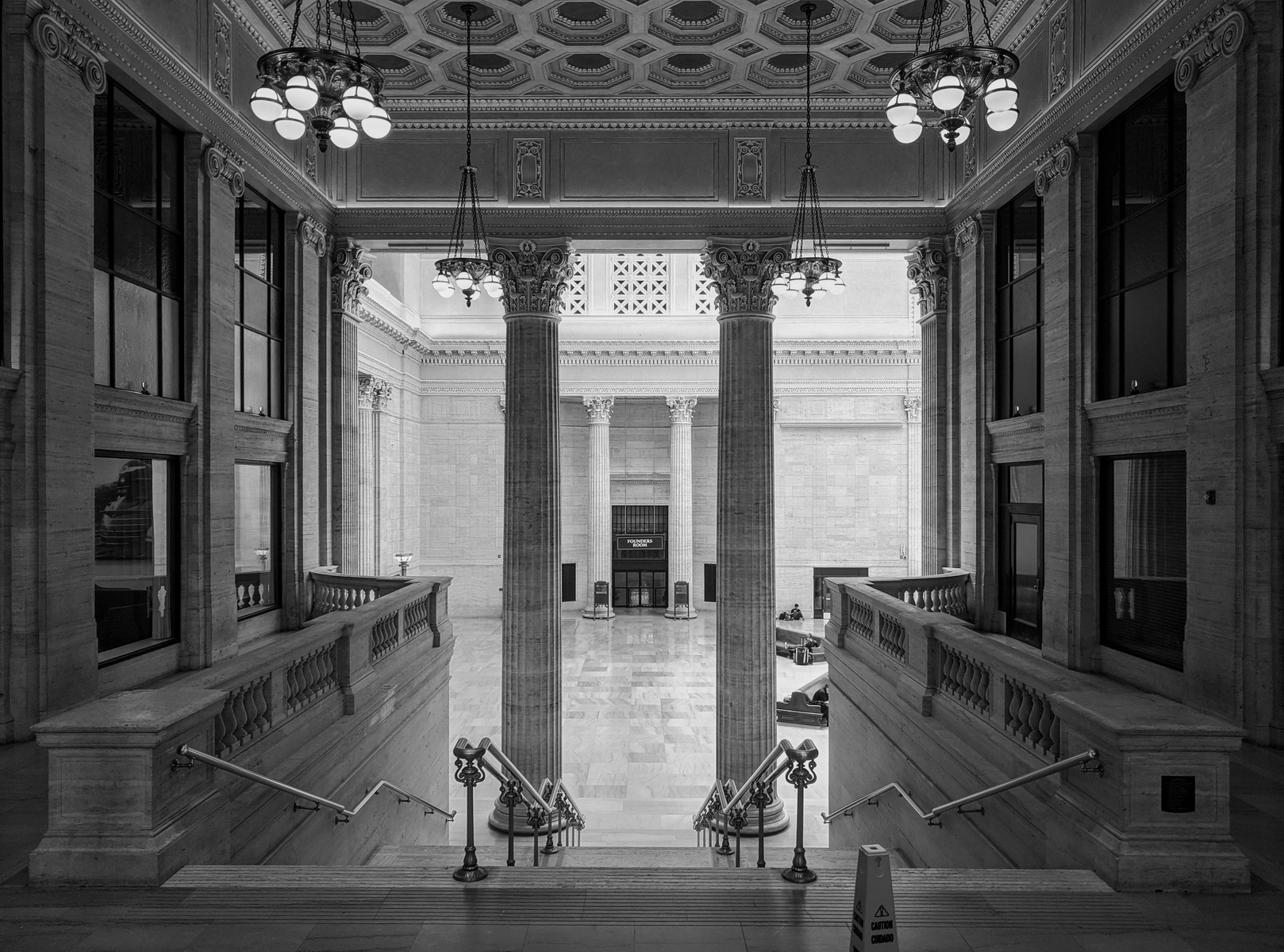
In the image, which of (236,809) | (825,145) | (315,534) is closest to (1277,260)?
(825,145)

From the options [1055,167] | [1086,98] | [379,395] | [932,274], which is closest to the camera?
[1086,98]

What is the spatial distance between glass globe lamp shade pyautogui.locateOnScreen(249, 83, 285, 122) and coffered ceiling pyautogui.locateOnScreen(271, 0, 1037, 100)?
4936mm


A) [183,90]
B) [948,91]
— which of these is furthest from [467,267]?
[948,91]

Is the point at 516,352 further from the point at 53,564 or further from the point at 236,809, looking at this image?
the point at 236,809

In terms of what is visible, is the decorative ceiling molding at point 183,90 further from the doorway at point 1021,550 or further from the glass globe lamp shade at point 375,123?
the doorway at point 1021,550

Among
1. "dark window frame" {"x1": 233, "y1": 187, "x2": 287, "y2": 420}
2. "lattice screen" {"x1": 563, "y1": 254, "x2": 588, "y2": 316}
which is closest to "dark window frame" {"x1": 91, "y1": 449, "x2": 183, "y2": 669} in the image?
"dark window frame" {"x1": 233, "y1": 187, "x2": 287, "y2": 420}

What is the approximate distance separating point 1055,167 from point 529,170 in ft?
25.4

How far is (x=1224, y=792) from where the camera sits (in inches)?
180

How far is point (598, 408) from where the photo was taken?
96.1ft

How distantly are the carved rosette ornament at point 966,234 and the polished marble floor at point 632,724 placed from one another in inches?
339

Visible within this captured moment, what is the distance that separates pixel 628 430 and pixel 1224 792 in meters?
27.8

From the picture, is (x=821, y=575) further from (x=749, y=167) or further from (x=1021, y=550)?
(x=749, y=167)

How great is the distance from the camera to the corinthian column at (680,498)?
29.4 meters

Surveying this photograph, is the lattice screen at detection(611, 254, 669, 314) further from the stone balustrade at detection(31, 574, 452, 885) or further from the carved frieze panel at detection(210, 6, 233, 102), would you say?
the stone balustrade at detection(31, 574, 452, 885)
